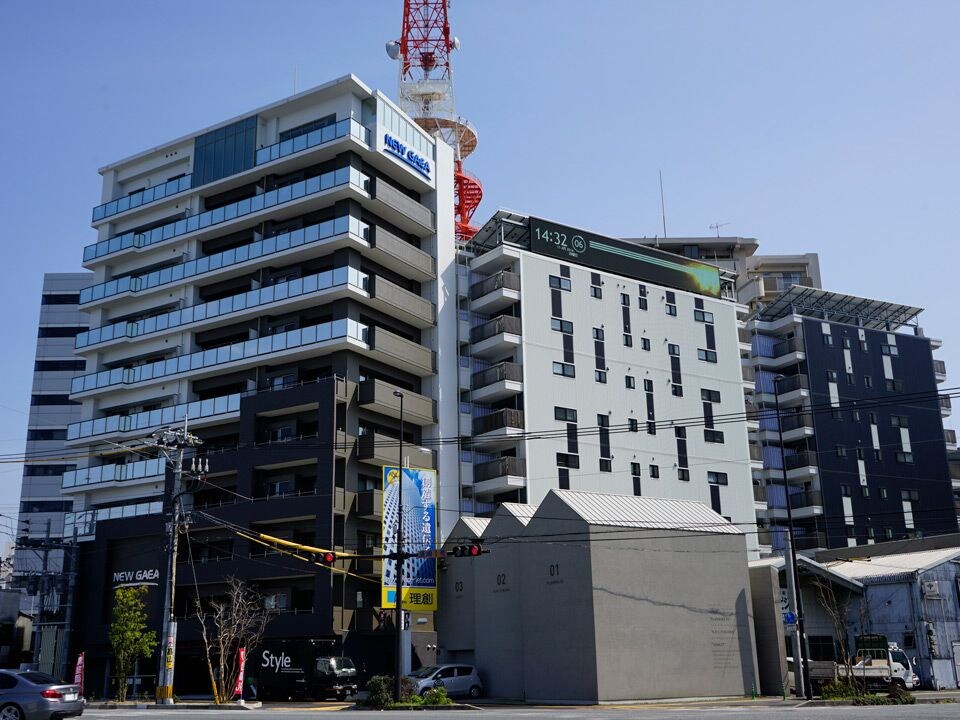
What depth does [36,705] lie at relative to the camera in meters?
25.0

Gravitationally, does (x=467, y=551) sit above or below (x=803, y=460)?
below

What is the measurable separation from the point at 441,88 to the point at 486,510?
32.5m

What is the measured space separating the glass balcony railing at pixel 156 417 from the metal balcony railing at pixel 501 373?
53.3 feet

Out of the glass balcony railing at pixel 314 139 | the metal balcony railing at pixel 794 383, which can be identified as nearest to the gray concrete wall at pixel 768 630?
the glass balcony railing at pixel 314 139

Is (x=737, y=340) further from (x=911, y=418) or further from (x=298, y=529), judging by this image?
(x=298, y=529)

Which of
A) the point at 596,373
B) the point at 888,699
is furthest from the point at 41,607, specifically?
the point at 888,699

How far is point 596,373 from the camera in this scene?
7050 centimetres

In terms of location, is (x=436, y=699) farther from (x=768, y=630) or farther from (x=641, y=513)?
(x=768, y=630)

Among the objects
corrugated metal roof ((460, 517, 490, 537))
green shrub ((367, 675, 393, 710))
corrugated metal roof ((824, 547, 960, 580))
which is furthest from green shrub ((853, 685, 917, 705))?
corrugated metal roof ((460, 517, 490, 537))

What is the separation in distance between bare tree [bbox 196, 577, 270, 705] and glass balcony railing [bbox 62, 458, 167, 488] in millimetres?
11298

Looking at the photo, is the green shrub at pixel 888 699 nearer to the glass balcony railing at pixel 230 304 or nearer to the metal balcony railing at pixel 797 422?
the glass balcony railing at pixel 230 304

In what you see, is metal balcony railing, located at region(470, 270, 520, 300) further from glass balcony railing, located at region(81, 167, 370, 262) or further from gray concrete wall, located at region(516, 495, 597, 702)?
gray concrete wall, located at region(516, 495, 597, 702)

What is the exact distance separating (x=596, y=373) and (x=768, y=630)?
86.6 feet

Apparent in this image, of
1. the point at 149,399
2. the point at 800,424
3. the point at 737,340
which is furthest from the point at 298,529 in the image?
the point at 800,424
